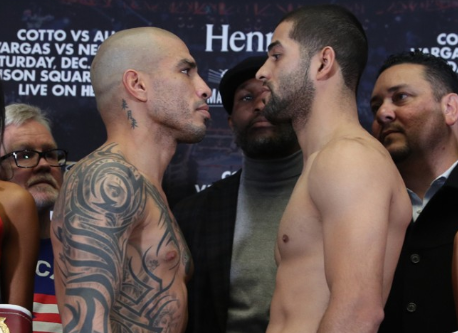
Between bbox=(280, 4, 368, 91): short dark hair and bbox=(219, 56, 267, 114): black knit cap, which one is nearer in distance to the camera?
bbox=(280, 4, 368, 91): short dark hair

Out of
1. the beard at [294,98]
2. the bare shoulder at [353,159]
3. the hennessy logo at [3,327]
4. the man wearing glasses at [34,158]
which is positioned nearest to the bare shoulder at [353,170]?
the bare shoulder at [353,159]

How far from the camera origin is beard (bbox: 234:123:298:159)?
2662 millimetres

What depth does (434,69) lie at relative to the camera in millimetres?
2643

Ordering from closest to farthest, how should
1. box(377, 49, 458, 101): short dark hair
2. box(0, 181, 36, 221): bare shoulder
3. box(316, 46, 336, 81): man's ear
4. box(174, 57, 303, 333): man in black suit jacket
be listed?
box(316, 46, 336, 81): man's ear < box(0, 181, 36, 221): bare shoulder < box(174, 57, 303, 333): man in black suit jacket < box(377, 49, 458, 101): short dark hair

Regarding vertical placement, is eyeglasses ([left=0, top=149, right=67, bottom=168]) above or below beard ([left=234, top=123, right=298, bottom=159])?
below

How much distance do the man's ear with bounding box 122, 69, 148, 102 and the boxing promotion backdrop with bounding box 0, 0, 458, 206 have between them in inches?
32.6

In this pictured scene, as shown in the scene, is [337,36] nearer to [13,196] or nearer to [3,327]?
[13,196]

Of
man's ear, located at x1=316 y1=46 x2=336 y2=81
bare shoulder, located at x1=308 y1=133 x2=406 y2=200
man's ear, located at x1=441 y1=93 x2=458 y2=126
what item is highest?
man's ear, located at x1=316 y1=46 x2=336 y2=81

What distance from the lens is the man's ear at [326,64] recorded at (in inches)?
81.1

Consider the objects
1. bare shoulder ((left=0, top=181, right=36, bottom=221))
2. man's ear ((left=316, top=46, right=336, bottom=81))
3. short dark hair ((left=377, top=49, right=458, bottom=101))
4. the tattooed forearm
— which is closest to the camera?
the tattooed forearm

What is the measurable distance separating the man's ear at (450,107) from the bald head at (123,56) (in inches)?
35.4

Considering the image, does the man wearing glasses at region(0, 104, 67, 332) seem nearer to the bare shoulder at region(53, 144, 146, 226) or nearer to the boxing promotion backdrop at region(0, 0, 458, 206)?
the boxing promotion backdrop at region(0, 0, 458, 206)

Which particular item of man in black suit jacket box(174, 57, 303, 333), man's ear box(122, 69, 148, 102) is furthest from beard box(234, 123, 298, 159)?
man's ear box(122, 69, 148, 102)

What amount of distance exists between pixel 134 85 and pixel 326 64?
0.45 m
